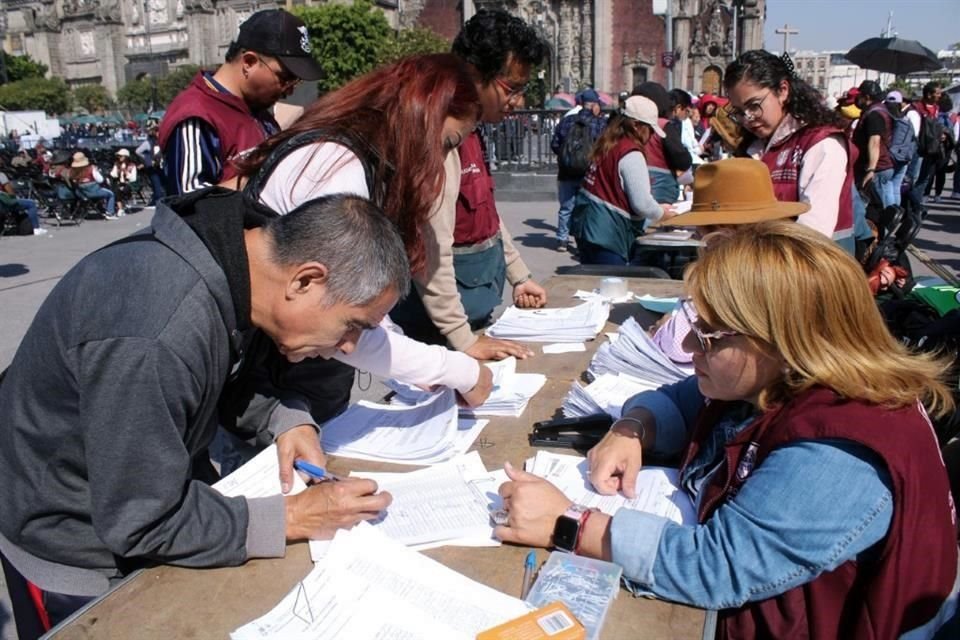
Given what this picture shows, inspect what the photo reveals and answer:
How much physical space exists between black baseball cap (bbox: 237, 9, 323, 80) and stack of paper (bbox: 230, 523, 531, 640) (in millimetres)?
2446

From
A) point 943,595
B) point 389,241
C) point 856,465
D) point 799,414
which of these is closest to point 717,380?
point 799,414

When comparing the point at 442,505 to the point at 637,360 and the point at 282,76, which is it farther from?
the point at 282,76

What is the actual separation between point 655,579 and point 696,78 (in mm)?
48895

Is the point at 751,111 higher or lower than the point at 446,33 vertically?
lower

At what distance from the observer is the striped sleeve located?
3215mm

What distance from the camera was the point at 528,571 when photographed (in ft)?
4.67

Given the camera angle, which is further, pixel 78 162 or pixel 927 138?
pixel 78 162

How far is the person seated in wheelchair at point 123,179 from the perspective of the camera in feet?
50.3

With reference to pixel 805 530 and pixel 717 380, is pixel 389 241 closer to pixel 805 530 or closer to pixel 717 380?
pixel 717 380

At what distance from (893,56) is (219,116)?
1146 centimetres

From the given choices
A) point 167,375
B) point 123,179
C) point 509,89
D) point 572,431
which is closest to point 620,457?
point 572,431

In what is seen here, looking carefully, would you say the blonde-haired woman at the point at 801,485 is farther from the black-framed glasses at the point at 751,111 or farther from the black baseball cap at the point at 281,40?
the black baseball cap at the point at 281,40

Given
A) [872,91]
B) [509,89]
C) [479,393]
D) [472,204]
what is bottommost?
[479,393]

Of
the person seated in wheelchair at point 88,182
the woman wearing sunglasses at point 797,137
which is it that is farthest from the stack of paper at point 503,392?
the person seated in wheelchair at point 88,182
